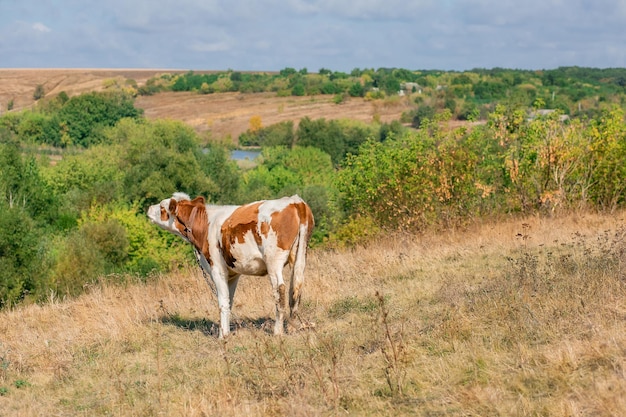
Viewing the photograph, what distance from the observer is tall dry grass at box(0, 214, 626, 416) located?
6.93m

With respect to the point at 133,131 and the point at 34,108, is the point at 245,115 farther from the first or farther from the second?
the point at 133,131

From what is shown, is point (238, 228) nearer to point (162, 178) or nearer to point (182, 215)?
point (182, 215)

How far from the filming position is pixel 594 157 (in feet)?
71.9

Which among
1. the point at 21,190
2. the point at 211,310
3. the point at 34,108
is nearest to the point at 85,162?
the point at 21,190

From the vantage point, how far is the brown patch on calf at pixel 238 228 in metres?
10.3

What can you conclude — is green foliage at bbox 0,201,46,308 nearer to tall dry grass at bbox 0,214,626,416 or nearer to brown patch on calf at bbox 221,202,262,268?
tall dry grass at bbox 0,214,626,416

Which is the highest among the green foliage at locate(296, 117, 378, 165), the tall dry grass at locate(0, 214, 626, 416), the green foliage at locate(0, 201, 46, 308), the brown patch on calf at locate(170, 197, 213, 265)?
the brown patch on calf at locate(170, 197, 213, 265)

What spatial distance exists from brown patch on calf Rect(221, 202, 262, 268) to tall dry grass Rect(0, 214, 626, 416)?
116cm

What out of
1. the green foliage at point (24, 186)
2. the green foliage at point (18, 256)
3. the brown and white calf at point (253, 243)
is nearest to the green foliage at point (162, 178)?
the green foliage at point (24, 186)

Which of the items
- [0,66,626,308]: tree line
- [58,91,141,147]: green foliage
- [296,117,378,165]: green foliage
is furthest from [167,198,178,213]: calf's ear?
[58,91,141,147]: green foliage

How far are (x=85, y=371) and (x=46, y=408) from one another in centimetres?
129

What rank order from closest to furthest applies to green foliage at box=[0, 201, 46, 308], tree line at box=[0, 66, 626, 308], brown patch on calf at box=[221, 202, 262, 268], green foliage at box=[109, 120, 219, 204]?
1. brown patch on calf at box=[221, 202, 262, 268]
2. tree line at box=[0, 66, 626, 308]
3. green foliage at box=[0, 201, 46, 308]
4. green foliage at box=[109, 120, 219, 204]

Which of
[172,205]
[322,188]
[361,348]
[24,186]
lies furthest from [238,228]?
[322,188]

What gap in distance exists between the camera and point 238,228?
34.1 ft
